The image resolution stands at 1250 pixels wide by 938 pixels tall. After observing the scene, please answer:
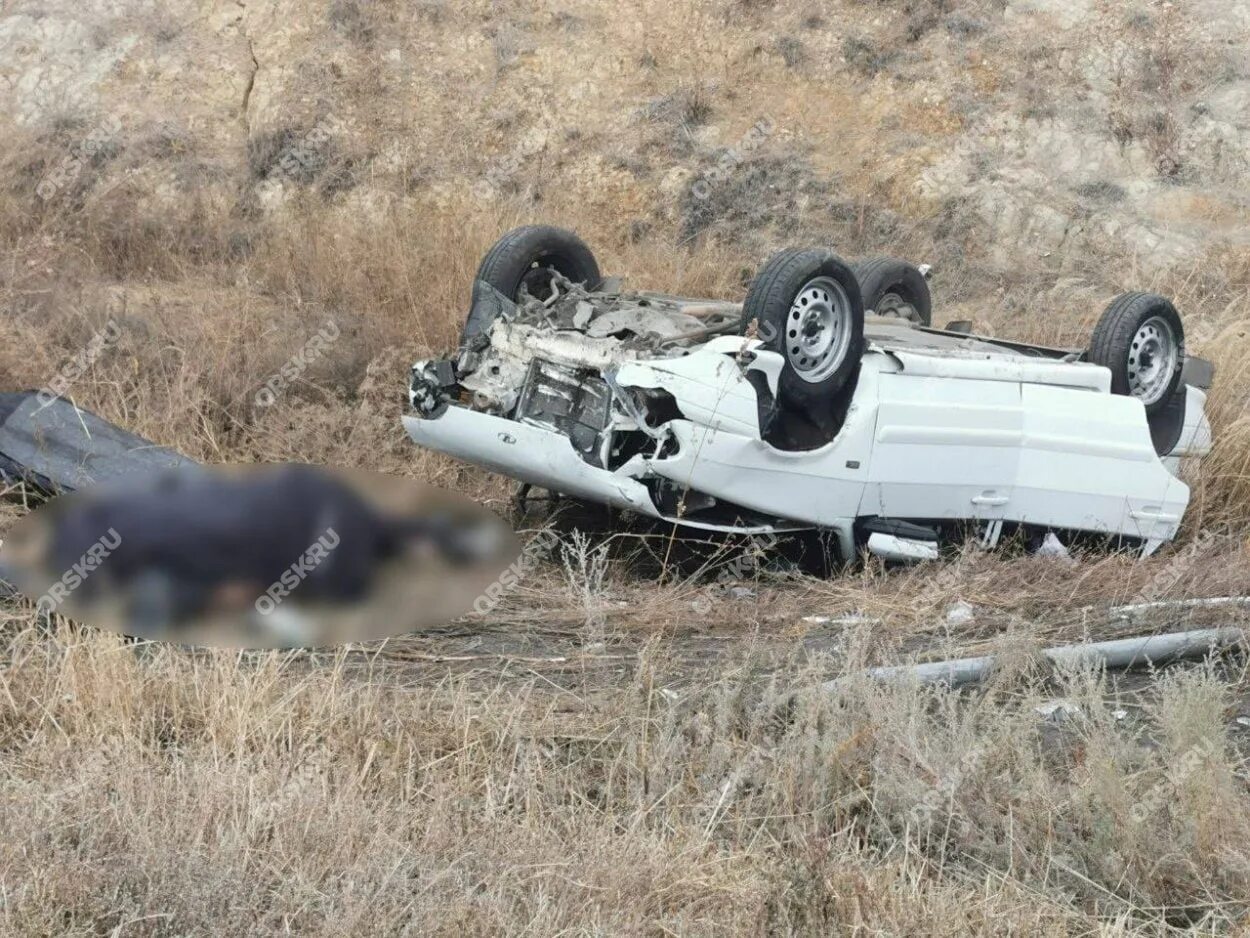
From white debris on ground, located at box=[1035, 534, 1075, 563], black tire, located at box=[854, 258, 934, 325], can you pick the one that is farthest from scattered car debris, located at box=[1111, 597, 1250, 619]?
black tire, located at box=[854, 258, 934, 325]

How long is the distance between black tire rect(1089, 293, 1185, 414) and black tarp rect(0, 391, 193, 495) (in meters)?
4.71

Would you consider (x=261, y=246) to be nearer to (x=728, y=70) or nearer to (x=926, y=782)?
(x=728, y=70)

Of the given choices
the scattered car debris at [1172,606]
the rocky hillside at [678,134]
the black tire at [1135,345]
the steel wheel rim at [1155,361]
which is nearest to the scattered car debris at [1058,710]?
the scattered car debris at [1172,606]

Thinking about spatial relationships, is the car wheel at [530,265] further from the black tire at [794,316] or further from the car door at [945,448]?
the car door at [945,448]

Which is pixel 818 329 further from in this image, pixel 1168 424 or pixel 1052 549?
pixel 1168 424

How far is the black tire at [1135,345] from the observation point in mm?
7746

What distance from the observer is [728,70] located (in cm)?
1484

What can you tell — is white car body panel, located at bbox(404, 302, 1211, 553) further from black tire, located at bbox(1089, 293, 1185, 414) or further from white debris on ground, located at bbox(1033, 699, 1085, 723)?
white debris on ground, located at bbox(1033, 699, 1085, 723)

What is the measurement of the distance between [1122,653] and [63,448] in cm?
495

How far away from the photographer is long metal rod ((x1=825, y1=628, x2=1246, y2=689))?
530cm

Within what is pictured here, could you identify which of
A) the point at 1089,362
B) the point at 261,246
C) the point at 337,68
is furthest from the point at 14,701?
the point at 337,68

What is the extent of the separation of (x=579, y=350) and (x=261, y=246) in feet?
17.6

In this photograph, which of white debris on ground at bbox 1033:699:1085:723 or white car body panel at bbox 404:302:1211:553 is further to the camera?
white car body panel at bbox 404:302:1211:553

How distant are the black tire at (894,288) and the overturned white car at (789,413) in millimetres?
861
